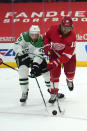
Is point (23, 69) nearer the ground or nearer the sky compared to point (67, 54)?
nearer the ground

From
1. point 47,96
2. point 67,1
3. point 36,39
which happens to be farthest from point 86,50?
point 67,1

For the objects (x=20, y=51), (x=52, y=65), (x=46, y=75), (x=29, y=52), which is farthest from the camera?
(x=46, y=75)

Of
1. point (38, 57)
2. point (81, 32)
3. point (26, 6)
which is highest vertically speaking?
point (38, 57)

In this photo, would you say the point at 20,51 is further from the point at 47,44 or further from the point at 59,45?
the point at 59,45

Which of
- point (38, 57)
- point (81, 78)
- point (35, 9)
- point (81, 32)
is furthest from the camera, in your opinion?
point (35, 9)

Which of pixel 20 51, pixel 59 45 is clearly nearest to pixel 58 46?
pixel 59 45

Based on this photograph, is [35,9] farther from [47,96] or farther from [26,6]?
[47,96]

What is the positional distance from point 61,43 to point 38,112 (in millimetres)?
732

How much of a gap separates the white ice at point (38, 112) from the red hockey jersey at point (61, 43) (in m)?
0.52

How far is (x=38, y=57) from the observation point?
3.33m

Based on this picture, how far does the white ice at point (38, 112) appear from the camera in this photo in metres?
2.71

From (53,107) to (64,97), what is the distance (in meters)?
0.48

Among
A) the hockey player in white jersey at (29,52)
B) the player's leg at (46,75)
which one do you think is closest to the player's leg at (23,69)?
the hockey player in white jersey at (29,52)

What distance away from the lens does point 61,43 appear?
3.33m
